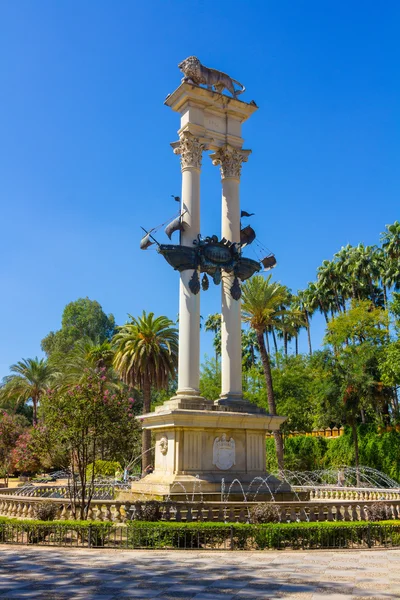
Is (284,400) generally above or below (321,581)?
above

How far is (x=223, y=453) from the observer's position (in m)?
19.1

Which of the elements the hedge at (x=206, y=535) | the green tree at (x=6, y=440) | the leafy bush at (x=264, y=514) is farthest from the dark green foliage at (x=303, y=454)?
the hedge at (x=206, y=535)

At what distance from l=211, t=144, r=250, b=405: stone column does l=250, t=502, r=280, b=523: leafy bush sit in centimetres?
579

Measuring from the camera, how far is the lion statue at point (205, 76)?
75.9ft

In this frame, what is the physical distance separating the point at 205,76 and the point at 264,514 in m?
16.6

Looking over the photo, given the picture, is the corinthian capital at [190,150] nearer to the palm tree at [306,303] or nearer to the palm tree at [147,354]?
the palm tree at [147,354]

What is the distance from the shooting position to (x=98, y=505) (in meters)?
16.4

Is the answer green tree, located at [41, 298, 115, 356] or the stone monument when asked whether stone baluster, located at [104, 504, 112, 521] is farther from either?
green tree, located at [41, 298, 115, 356]

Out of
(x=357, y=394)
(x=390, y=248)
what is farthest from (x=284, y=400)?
(x=390, y=248)

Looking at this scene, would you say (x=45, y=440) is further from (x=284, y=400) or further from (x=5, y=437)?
(x=284, y=400)

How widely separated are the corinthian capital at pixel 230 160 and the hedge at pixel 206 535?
14111 mm

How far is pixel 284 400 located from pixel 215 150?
31173 mm

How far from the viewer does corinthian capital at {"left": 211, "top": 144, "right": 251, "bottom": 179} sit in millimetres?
23656

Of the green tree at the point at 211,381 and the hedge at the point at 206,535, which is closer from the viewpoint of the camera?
the hedge at the point at 206,535
